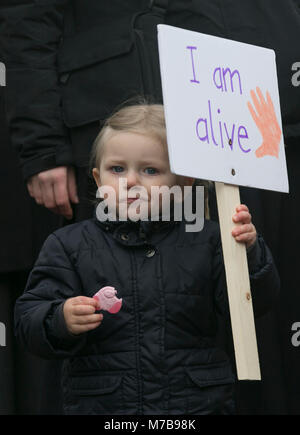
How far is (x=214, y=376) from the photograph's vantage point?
2957 mm

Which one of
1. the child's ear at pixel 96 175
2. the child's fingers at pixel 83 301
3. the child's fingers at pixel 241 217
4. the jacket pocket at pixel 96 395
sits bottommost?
the jacket pocket at pixel 96 395

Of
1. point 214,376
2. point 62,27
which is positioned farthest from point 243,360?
point 62,27

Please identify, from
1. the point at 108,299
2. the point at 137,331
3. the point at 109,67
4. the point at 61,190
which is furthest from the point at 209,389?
the point at 109,67

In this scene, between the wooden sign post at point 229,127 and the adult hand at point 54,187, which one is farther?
Answer: the adult hand at point 54,187

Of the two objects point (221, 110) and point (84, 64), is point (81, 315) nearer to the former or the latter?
point (221, 110)

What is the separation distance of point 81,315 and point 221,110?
0.60 metres

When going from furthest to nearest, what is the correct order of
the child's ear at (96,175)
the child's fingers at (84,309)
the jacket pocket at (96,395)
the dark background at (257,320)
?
the dark background at (257,320), the child's ear at (96,175), the jacket pocket at (96,395), the child's fingers at (84,309)

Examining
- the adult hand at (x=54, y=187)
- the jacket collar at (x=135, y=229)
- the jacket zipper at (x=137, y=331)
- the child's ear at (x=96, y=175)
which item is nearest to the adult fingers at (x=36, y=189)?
the adult hand at (x=54, y=187)

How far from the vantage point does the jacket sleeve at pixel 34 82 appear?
11.2 ft

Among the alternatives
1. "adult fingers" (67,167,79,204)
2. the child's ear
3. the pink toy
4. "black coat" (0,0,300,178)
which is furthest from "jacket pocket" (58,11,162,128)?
the pink toy

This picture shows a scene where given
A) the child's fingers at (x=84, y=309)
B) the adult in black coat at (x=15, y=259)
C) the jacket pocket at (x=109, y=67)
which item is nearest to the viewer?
the child's fingers at (x=84, y=309)

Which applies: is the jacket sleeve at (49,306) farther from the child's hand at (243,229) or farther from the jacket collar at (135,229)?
the child's hand at (243,229)

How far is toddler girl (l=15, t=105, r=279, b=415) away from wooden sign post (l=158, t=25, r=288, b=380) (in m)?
0.09

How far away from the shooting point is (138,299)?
9.68 ft
